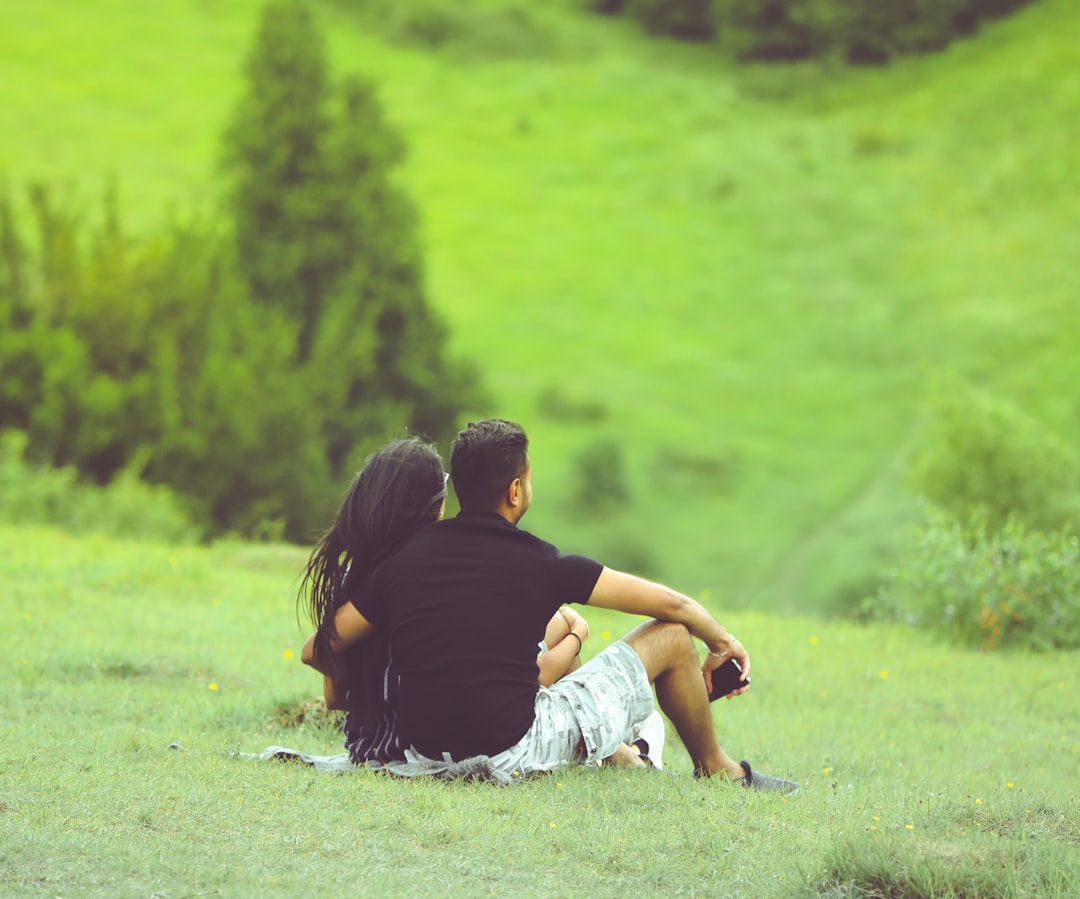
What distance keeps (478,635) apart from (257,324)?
70.0 feet

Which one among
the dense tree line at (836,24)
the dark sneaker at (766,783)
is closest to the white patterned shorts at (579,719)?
the dark sneaker at (766,783)

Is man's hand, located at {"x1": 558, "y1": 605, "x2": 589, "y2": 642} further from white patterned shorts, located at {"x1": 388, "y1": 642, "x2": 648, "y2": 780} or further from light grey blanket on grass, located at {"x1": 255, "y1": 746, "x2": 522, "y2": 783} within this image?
light grey blanket on grass, located at {"x1": 255, "y1": 746, "x2": 522, "y2": 783}

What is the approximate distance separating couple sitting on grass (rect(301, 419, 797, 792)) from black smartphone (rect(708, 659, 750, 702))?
0.14 feet

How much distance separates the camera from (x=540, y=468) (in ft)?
116

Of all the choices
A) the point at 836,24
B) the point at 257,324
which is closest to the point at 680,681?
the point at 257,324

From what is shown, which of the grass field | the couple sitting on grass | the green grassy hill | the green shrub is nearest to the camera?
the grass field

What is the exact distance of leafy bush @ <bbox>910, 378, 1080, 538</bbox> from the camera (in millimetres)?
21703

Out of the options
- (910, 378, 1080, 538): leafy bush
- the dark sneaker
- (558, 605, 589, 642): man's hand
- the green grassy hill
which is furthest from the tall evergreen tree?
the dark sneaker

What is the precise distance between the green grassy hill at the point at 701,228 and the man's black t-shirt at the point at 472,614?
78.3 feet

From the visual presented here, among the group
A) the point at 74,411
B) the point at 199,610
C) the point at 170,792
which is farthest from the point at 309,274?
the point at 170,792

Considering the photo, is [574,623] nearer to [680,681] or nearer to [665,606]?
[680,681]

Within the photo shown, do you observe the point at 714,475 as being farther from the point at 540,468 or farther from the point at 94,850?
the point at 94,850

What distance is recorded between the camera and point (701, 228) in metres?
49.2

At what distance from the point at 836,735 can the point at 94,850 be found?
15.8 feet
